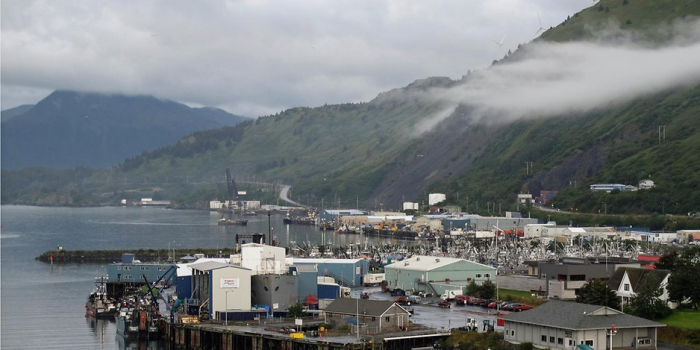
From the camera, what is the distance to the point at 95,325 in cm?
4025

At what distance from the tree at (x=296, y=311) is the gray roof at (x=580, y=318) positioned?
8.23 metres

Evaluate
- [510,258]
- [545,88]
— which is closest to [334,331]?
[510,258]

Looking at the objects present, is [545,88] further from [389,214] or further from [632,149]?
[632,149]

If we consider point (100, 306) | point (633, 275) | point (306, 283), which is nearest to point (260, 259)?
point (306, 283)

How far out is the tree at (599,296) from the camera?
32219 millimetres

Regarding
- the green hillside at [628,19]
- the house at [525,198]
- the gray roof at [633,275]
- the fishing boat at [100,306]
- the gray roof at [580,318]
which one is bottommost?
the fishing boat at [100,306]

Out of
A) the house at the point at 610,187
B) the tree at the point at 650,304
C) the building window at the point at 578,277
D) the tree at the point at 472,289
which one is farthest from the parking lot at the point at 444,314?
the house at the point at 610,187

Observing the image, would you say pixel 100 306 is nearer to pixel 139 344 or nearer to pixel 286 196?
pixel 139 344

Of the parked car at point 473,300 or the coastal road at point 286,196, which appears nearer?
the parked car at point 473,300

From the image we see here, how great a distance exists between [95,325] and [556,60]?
13318cm

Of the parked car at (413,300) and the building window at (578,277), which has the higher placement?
the building window at (578,277)

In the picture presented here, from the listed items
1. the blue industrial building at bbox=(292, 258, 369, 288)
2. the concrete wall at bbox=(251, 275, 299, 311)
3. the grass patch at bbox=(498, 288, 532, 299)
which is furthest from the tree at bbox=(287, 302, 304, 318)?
the blue industrial building at bbox=(292, 258, 369, 288)

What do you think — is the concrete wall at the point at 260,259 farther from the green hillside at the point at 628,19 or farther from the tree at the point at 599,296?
the green hillside at the point at 628,19

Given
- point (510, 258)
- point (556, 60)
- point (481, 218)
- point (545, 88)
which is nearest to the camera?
point (510, 258)
